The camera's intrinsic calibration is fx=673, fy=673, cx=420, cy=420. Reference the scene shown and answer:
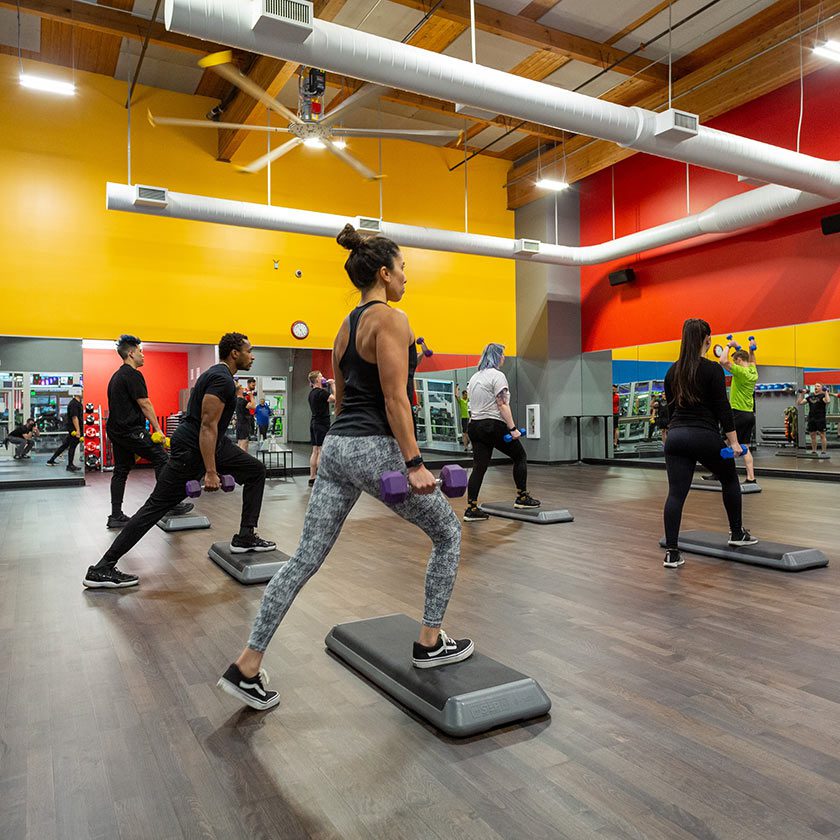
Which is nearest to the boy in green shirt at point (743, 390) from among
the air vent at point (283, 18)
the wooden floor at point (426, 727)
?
the wooden floor at point (426, 727)

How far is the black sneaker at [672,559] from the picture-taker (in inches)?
153

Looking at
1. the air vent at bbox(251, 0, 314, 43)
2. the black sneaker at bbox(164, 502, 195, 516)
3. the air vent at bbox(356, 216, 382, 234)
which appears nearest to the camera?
the air vent at bbox(251, 0, 314, 43)

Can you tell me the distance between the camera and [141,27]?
7.69 meters

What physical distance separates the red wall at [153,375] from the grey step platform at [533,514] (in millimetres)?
6796

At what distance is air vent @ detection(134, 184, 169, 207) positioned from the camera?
718 cm

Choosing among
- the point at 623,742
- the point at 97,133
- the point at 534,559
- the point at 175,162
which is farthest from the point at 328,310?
the point at 623,742

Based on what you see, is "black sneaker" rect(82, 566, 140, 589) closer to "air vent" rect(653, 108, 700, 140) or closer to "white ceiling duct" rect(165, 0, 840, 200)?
→ "white ceiling duct" rect(165, 0, 840, 200)

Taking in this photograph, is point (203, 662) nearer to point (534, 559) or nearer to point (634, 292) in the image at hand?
point (534, 559)

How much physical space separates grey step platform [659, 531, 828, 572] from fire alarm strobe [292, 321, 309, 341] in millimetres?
7348

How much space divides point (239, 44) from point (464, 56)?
203 inches

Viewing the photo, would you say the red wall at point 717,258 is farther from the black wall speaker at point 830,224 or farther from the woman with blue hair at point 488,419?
the woman with blue hair at point 488,419

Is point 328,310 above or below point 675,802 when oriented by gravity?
above

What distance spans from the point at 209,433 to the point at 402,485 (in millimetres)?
1988

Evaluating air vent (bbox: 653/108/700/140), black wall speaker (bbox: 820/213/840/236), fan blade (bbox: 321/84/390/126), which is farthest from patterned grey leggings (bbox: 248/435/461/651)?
black wall speaker (bbox: 820/213/840/236)
